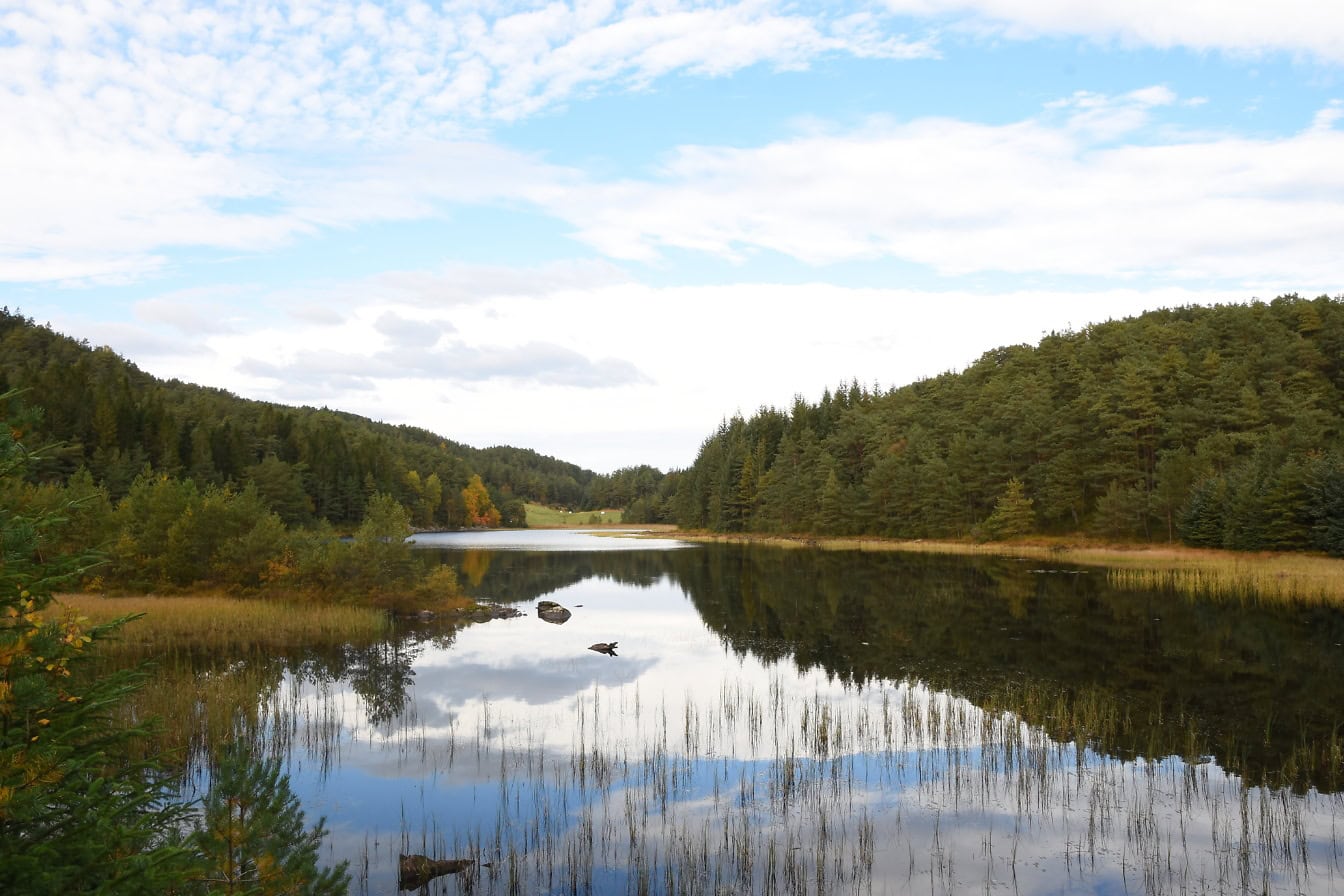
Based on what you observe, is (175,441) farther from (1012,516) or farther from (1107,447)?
(1107,447)

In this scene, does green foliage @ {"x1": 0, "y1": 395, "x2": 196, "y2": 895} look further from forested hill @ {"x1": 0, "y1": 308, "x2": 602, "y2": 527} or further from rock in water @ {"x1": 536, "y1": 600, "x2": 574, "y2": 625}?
forested hill @ {"x1": 0, "y1": 308, "x2": 602, "y2": 527}

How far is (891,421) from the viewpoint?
447ft

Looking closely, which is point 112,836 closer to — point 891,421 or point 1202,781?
point 1202,781

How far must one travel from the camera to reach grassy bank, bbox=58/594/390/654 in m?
30.9

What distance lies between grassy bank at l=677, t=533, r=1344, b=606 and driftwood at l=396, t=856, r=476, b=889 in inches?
1821

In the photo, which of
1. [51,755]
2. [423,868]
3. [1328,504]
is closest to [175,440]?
[423,868]

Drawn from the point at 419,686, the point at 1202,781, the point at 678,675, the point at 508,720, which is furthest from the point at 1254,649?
the point at 419,686

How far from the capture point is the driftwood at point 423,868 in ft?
39.2

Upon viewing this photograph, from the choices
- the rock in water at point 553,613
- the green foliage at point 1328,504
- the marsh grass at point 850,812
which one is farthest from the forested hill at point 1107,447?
the marsh grass at point 850,812

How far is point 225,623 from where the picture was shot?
3366 cm

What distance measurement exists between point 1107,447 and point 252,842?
99782 millimetres

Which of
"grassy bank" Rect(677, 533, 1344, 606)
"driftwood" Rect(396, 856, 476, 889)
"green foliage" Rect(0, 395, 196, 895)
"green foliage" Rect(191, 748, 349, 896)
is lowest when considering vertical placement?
"driftwood" Rect(396, 856, 476, 889)

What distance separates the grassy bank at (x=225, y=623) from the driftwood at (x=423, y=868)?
21.6 m

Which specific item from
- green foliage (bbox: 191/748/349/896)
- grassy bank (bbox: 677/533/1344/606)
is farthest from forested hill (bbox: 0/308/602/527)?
grassy bank (bbox: 677/533/1344/606)
